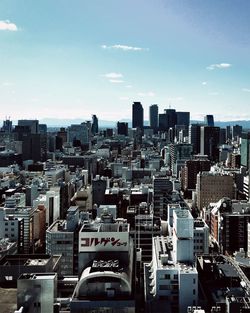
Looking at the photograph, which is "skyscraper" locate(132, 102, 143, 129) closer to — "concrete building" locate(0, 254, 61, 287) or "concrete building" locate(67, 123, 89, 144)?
"concrete building" locate(67, 123, 89, 144)

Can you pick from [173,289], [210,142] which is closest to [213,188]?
[173,289]

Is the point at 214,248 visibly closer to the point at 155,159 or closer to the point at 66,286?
the point at 66,286

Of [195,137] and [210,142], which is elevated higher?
[195,137]

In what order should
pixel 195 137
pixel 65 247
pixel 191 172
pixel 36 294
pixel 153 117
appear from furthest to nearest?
pixel 153 117, pixel 195 137, pixel 191 172, pixel 65 247, pixel 36 294

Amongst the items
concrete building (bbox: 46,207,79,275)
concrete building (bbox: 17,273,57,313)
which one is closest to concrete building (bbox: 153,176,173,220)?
concrete building (bbox: 46,207,79,275)

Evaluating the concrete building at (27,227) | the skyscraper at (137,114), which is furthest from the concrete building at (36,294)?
the skyscraper at (137,114)

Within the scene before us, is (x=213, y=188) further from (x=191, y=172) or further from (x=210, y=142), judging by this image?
(x=210, y=142)
